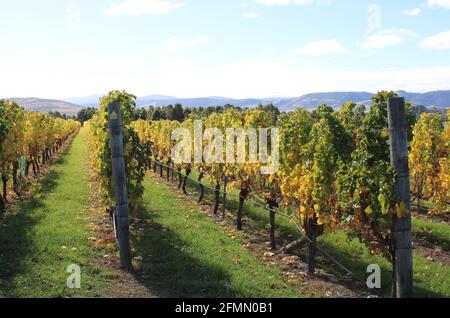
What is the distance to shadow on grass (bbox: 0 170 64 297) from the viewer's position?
8348 millimetres

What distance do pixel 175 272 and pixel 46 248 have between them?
3.24 m

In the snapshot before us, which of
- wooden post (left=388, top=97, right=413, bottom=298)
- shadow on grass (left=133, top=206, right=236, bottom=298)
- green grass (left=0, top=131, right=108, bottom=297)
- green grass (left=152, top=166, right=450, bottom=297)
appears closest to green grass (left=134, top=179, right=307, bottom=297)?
shadow on grass (left=133, top=206, right=236, bottom=298)

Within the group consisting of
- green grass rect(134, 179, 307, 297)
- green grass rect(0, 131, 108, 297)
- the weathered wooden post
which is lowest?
green grass rect(134, 179, 307, 297)

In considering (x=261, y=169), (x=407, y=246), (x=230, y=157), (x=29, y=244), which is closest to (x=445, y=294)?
(x=407, y=246)

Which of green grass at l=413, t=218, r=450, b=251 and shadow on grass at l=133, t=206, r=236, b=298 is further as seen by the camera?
green grass at l=413, t=218, r=450, b=251

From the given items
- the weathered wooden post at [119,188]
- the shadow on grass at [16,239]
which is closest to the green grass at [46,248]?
the shadow on grass at [16,239]

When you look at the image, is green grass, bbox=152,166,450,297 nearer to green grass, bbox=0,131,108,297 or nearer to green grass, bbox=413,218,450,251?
green grass, bbox=413,218,450,251

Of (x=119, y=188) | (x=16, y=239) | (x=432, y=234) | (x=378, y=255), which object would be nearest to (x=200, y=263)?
(x=119, y=188)

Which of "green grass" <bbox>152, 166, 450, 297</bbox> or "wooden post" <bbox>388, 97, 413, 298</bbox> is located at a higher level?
"wooden post" <bbox>388, 97, 413, 298</bbox>

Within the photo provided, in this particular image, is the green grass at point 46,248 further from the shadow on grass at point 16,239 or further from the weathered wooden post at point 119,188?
the weathered wooden post at point 119,188

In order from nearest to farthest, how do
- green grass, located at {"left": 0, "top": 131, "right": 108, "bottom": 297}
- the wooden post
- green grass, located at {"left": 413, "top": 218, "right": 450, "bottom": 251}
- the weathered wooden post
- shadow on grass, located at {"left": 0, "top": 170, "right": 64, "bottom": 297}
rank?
the wooden post → green grass, located at {"left": 0, "top": 131, "right": 108, "bottom": 297} → shadow on grass, located at {"left": 0, "top": 170, "right": 64, "bottom": 297} → the weathered wooden post → green grass, located at {"left": 413, "top": 218, "right": 450, "bottom": 251}

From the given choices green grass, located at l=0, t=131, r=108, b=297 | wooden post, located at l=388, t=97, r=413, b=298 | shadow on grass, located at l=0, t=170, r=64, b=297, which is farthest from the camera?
shadow on grass, located at l=0, t=170, r=64, b=297

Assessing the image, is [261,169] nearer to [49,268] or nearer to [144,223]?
[144,223]

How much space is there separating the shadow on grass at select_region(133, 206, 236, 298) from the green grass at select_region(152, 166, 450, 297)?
113 inches
